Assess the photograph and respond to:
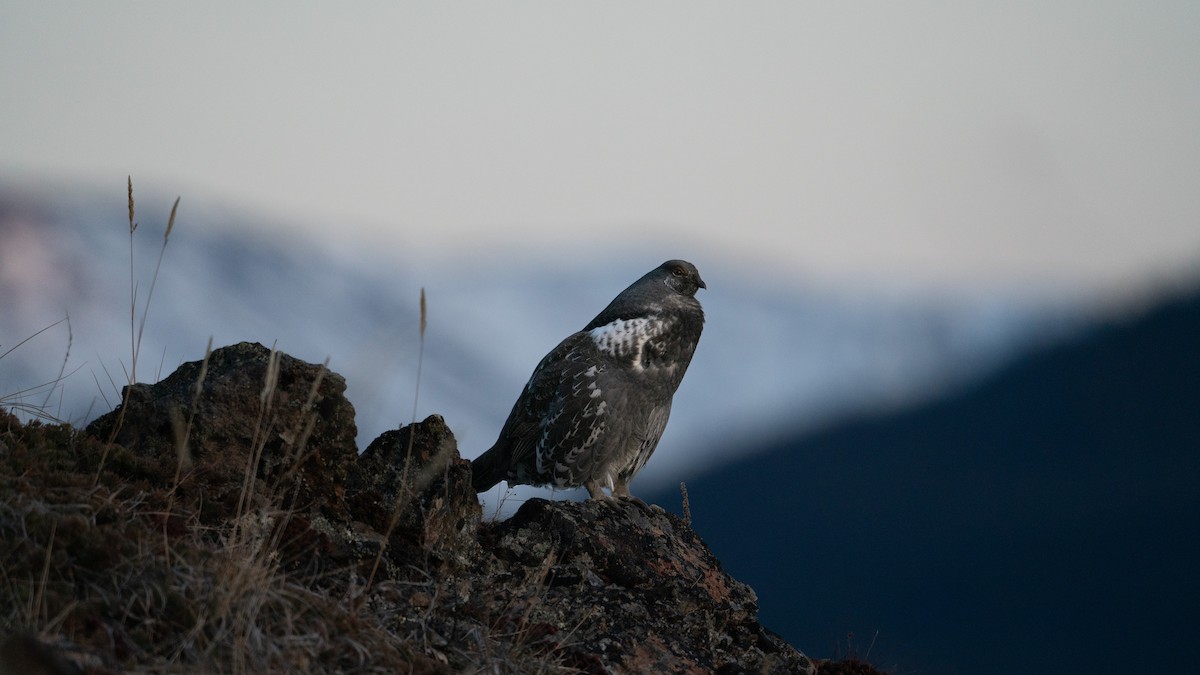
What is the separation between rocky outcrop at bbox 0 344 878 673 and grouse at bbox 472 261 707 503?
171 centimetres

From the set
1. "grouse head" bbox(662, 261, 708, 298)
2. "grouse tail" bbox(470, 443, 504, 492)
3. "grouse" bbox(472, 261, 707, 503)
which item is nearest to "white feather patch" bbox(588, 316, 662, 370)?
"grouse" bbox(472, 261, 707, 503)

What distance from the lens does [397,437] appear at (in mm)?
7582

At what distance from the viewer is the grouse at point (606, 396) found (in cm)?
1052

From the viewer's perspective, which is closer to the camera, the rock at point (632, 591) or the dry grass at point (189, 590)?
the dry grass at point (189, 590)

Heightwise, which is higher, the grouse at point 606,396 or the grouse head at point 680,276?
the grouse head at point 680,276

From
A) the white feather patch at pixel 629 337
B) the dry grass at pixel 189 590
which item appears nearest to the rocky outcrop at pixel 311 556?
the dry grass at pixel 189 590

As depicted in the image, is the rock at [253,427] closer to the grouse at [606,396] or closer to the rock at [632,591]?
the rock at [632,591]

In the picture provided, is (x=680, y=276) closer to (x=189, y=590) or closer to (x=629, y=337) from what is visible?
(x=629, y=337)

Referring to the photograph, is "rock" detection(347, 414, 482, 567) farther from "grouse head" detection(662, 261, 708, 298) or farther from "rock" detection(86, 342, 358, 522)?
"grouse head" detection(662, 261, 708, 298)

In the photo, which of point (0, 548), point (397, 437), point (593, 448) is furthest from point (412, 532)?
point (593, 448)

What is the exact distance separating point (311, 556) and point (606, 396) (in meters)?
4.66

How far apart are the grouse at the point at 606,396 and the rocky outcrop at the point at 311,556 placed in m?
A: 1.71

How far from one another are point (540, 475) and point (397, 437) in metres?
3.48

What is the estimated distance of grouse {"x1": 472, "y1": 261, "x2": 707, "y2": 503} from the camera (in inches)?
414
